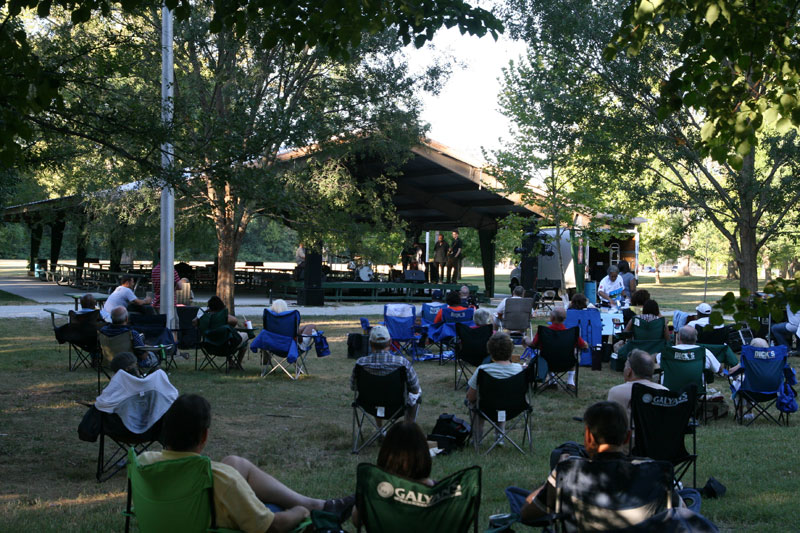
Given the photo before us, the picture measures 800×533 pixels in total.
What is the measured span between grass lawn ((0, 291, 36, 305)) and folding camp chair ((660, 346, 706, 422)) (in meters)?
17.5

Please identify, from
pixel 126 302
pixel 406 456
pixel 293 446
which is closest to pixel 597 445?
pixel 406 456

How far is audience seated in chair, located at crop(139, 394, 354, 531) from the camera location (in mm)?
2980

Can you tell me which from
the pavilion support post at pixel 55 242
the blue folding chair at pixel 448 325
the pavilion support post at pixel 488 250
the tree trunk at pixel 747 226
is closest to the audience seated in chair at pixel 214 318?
the blue folding chair at pixel 448 325

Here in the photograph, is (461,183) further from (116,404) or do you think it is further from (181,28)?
(116,404)

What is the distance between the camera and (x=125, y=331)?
820 centimetres

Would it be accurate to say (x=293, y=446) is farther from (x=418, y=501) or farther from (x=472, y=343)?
(x=418, y=501)

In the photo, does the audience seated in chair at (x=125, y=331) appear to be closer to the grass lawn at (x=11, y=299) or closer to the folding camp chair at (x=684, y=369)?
the folding camp chair at (x=684, y=369)

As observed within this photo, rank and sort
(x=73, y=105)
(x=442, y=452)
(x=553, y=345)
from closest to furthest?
(x=442, y=452) → (x=73, y=105) → (x=553, y=345)

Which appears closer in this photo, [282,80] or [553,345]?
[553,345]

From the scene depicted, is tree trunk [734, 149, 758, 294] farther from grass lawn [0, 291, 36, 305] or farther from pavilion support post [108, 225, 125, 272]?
grass lawn [0, 291, 36, 305]

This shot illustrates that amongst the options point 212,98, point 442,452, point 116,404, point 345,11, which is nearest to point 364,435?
point 442,452

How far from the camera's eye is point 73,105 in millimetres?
6188

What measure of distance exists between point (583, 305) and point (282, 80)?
853cm

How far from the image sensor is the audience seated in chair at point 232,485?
298 centimetres
